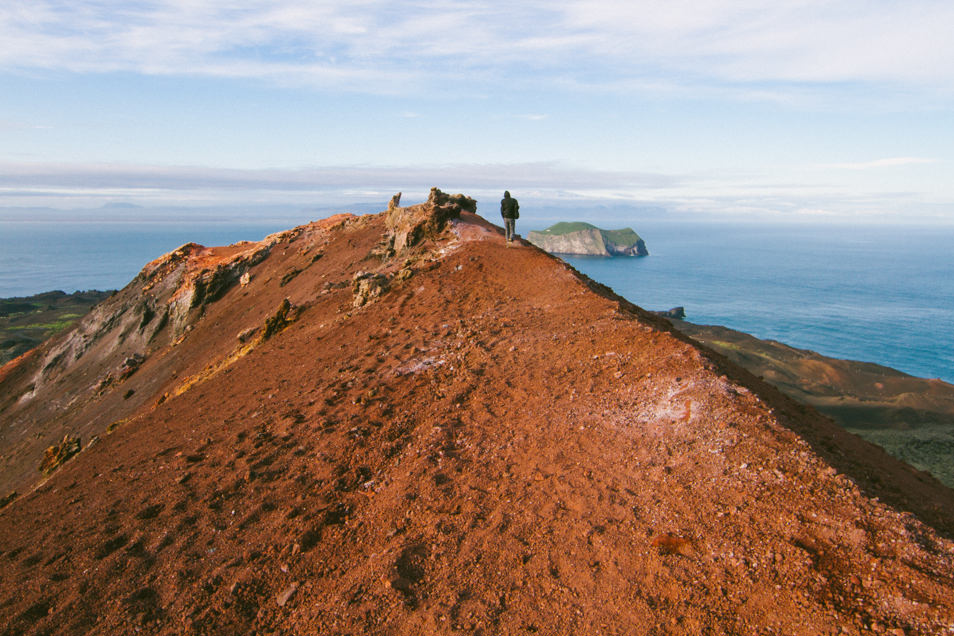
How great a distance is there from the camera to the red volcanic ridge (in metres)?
5.60

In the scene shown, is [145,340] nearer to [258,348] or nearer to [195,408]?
[258,348]

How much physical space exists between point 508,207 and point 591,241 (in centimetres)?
16884

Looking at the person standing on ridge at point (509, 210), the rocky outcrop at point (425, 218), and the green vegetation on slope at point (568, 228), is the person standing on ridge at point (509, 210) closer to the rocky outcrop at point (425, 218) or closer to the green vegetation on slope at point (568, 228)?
the rocky outcrop at point (425, 218)

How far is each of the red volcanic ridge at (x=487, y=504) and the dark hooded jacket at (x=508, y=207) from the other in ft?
14.7

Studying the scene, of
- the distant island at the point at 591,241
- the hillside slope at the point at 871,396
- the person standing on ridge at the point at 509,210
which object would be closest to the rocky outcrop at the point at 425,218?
the person standing on ridge at the point at 509,210

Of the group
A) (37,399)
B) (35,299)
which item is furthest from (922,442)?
(35,299)

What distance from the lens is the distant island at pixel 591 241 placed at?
586ft

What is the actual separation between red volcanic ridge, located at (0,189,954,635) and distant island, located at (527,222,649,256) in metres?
171

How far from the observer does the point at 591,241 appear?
→ 180 m

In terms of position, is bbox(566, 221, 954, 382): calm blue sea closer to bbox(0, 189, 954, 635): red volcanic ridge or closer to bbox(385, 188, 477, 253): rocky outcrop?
bbox(385, 188, 477, 253): rocky outcrop

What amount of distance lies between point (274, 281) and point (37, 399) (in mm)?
15657

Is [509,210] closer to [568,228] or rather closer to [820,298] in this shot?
[820,298]

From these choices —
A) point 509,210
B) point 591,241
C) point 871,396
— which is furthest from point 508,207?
point 591,241

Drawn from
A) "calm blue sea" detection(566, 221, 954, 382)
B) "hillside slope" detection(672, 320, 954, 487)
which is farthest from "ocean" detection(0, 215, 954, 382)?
"hillside slope" detection(672, 320, 954, 487)
